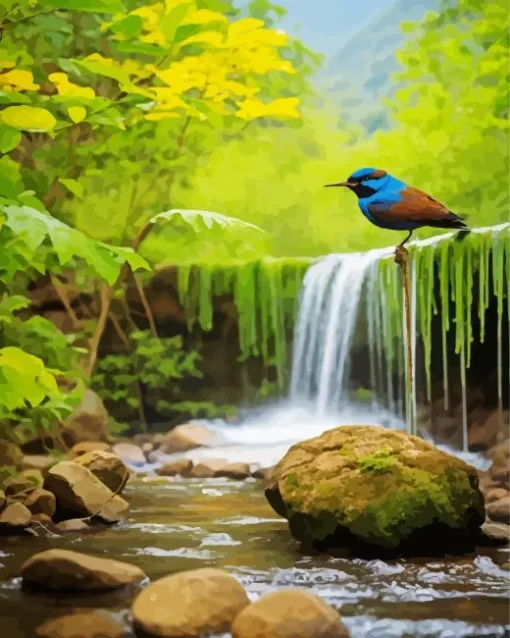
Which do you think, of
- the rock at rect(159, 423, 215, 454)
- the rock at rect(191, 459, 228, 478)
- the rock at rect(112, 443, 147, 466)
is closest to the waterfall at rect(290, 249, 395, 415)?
the rock at rect(159, 423, 215, 454)

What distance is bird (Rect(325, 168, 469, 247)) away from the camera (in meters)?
2.28

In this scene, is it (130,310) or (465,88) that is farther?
(130,310)

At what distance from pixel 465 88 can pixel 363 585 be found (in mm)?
2911

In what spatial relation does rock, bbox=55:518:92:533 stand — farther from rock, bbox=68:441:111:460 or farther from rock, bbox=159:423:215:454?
rock, bbox=159:423:215:454

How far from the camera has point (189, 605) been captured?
1580 mm

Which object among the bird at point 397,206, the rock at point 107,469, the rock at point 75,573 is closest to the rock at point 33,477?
the rock at point 107,469

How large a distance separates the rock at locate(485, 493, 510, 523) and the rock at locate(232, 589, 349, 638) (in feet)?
3.61

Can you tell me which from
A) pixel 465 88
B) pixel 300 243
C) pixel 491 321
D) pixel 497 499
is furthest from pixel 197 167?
pixel 497 499

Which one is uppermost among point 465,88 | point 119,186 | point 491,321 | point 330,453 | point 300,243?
point 465,88

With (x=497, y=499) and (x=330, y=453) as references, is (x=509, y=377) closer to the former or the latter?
(x=497, y=499)

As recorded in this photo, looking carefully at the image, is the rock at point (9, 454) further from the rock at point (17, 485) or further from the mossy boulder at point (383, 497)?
the mossy boulder at point (383, 497)

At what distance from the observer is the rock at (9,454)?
3.11m

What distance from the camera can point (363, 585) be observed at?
72.7 inches

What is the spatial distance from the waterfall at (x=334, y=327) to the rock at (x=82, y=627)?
7.32 ft
